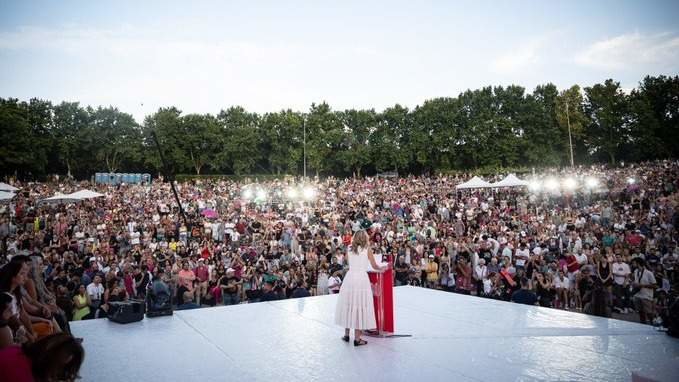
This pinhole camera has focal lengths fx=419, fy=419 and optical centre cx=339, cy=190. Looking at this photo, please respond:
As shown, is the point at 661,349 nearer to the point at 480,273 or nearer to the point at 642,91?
the point at 480,273

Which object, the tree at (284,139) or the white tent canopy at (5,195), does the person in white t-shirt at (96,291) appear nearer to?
the white tent canopy at (5,195)

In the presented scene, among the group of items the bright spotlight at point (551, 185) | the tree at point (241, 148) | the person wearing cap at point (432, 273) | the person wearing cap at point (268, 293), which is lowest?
the person wearing cap at point (432, 273)

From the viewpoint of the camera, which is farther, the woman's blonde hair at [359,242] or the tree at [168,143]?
the tree at [168,143]

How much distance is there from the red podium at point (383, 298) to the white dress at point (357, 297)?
0.40 metres

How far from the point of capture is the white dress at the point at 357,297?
4660mm

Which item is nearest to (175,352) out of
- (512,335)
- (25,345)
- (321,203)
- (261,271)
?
(25,345)

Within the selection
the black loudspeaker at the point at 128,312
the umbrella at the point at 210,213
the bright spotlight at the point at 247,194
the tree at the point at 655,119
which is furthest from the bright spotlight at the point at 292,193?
the tree at the point at 655,119

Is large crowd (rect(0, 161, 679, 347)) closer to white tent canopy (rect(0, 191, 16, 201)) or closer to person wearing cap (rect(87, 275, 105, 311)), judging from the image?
person wearing cap (rect(87, 275, 105, 311))

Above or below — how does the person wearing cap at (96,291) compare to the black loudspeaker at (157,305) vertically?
below

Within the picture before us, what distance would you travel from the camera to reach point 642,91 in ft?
145

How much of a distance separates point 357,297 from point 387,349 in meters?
0.67

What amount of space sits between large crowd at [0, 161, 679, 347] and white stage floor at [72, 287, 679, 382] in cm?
88

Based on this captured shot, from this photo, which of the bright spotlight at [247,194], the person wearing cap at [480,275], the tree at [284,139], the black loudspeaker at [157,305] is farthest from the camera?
the tree at [284,139]

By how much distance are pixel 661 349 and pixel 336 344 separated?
358 centimetres
